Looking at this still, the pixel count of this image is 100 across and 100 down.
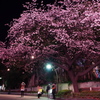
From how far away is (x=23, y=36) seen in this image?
1978 cm

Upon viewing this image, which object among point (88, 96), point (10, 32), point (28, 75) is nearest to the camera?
point (88, 96)

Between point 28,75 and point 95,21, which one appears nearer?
point 95,21

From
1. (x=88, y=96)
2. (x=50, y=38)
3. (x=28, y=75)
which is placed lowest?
(x=88, y=96)

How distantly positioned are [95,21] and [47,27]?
5.19m

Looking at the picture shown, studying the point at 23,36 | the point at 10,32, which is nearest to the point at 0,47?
the point at 10,32

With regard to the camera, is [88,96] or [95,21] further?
[88,96]

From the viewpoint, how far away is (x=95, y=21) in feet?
51.4

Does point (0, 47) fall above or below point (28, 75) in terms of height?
above

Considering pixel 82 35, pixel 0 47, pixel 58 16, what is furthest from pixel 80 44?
pixel 0 47

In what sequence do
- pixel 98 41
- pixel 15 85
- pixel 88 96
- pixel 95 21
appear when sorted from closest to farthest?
pixel 95 21 → pixel 88 96 → pixel 98 41 → pixel 15 85

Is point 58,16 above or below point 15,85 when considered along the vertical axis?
above

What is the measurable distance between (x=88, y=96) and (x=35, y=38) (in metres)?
8.47

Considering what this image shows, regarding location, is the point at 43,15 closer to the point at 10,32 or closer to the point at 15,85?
the point at 10,32

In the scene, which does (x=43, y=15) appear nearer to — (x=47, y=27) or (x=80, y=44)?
(x=47, y=27)
